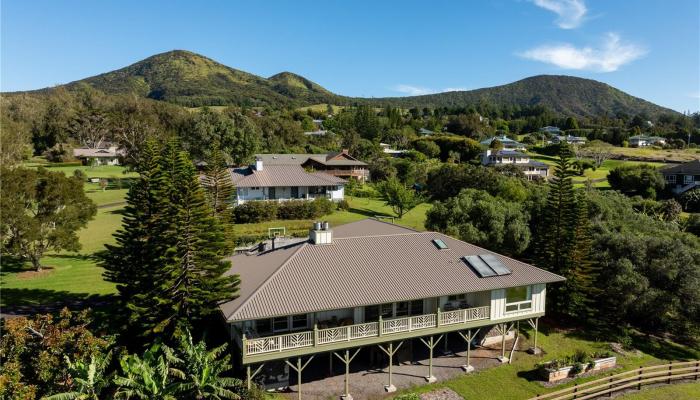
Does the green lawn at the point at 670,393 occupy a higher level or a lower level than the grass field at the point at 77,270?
lower

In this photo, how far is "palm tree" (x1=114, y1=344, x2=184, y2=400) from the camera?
1423 cm

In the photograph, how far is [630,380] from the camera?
19.0m

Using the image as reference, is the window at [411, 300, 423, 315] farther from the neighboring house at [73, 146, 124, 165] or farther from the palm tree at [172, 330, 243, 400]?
the neighboring house at [73, 146, 124, 165]

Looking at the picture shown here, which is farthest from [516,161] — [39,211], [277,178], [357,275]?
[39,211]

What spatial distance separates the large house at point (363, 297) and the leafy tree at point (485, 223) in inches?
379

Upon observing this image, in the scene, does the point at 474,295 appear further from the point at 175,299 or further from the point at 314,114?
the point at 314,114

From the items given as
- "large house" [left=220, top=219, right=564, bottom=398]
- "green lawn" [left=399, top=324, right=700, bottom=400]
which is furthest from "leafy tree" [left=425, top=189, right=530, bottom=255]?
"large house" [left=220, top=219, right=564, bottom=398]

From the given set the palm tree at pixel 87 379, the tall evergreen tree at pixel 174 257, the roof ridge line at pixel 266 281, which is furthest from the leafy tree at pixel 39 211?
the roof ridge line at pixel 266 281

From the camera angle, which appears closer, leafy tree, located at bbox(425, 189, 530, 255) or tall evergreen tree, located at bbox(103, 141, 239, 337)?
tall evergreen tree, located at bbox(103, 141, 239, 337)

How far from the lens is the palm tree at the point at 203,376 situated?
14750 mm

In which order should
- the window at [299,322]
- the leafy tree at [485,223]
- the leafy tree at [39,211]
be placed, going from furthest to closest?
the leafy tree at [485,223]
the leafy tree at [39,211]
the window at [299,322]

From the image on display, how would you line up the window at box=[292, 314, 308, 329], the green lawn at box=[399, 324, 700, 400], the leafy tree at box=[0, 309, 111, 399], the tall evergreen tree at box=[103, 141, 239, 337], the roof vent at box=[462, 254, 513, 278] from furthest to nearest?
1. the roof vent at box=[462, 254, 513, 278]
2. the green lawn at box=[399, 324, 700, 400]
3. the window at box=[292, 314, 308, 329]
4. the tall evergreen tree at box=[103, 141, 239, 337]
5. the leafy tree at box=[0, 309, 111, 399]

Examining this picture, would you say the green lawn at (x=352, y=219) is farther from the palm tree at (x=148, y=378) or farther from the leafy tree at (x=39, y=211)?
the palm tree at (x=148, y=378)

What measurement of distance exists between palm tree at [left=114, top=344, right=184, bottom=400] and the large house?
2404 mm
